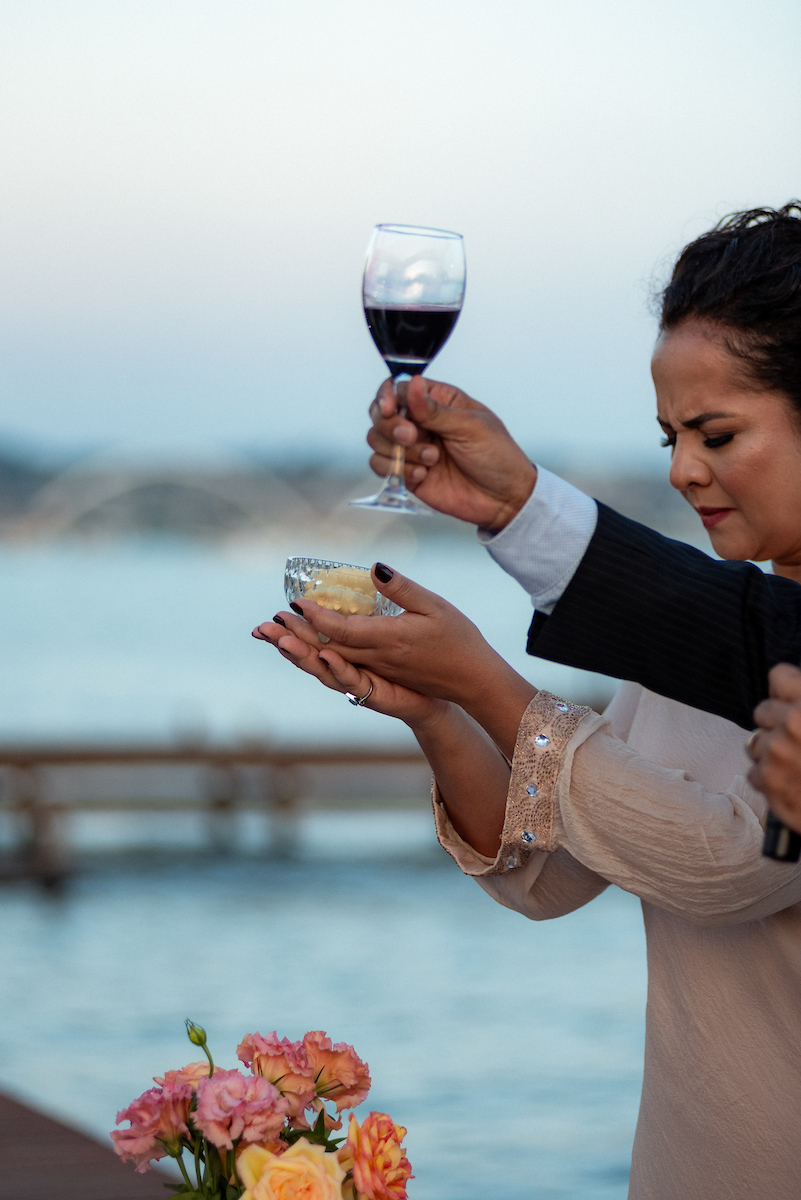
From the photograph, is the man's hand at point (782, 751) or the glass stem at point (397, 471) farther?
the glass stem at point (397, 471)

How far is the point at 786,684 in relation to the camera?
0.93 meters

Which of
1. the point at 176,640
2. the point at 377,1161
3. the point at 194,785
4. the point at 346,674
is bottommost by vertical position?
the point at 176,640

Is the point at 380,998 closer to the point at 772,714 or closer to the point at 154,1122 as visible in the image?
the point at 154,1122

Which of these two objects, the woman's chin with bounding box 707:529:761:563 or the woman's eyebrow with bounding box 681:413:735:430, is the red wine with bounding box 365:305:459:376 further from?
the woman's chin with bounding box 707:529:761:563

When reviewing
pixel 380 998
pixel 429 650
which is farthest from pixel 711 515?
pixel 380 998

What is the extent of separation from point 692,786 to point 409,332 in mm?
507

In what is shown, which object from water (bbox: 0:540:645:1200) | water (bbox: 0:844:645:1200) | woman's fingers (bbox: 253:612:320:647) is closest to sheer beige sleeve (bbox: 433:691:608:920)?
woman's fingers (bbox: 253:612:320:647)

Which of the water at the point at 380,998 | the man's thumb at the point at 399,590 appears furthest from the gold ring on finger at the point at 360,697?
the water at the point at 380,998

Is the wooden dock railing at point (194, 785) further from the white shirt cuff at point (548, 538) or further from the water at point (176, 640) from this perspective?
the white shirt cuff at point (548, 538)

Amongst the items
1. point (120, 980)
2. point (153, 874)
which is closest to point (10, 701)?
point (153, 874)

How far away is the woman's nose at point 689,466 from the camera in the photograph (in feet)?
4.50

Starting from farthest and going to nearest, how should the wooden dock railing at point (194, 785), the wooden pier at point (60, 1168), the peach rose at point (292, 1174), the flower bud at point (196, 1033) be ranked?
the wooden dock railing at point (194, 785) < the wooden pier at point (60, 1168) < the flower bud at point (196, 1033) < the peach rose at point (292, 1174)

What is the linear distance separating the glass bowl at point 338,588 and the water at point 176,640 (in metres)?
10.2

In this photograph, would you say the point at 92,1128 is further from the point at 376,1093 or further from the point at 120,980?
the point at 120,980
